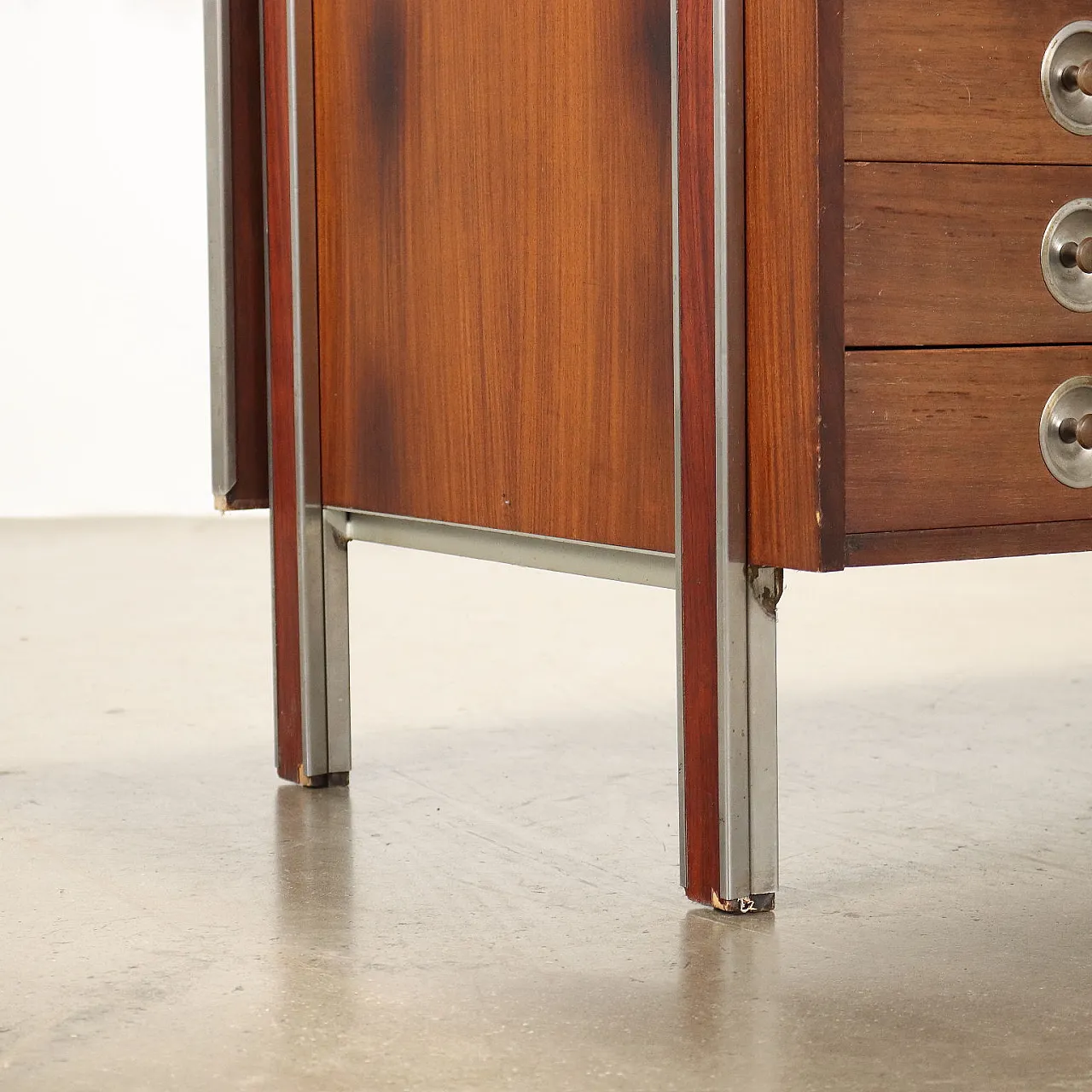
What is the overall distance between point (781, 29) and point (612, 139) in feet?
0.70

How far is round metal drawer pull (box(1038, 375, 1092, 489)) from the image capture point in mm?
1331

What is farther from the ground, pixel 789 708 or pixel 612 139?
pixel 612 139

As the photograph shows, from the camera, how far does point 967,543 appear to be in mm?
1307

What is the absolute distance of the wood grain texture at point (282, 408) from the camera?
6.21 feet

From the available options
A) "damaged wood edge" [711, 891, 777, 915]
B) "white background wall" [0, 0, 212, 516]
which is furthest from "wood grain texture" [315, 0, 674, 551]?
"white background wall" [0, 0, 212, 516]

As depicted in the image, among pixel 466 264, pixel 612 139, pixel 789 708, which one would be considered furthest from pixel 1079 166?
pixel 789 708

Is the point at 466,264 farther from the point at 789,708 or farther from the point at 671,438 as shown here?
the point at 789,708

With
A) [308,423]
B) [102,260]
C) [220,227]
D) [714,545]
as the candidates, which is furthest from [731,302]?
[102,260]

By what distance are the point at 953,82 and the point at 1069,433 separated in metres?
0.26

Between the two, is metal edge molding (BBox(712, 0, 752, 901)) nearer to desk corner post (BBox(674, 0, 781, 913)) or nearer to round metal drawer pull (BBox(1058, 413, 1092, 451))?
desk corner post (BBox(674, 0, 781, 913))

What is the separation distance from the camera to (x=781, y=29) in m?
1.27

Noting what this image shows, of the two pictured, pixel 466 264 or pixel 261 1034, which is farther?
pixel 466 264

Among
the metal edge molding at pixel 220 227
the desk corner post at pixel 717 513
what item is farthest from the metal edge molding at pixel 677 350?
the metal edge molding at pixel 220 227

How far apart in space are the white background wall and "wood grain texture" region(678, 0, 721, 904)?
4.22 metres
